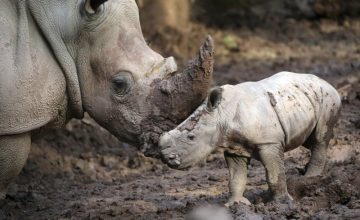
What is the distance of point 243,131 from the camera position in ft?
15.1

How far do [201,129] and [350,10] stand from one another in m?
9.06

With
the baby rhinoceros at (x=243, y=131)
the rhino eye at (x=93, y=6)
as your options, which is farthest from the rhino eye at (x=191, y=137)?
the rhino eye at (x=93, y=6)

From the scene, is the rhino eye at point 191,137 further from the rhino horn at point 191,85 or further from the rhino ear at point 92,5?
the rhino ear at point 92,5

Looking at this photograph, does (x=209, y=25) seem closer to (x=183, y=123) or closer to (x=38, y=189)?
(x=38, y=189)

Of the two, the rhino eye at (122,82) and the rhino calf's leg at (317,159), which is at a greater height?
the rhino eye at (122,82)

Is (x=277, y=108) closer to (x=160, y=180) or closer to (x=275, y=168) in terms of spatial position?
(x=275, y=168)

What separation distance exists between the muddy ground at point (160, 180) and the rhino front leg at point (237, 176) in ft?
0.46

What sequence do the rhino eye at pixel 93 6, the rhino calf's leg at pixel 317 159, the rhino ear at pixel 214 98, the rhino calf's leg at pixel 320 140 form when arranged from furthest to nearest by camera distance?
1. the rhino calf's leg at pixel 317 159
2. the rhino calf's leg at pixel 320 140
3. the rhino eye at pixel 93 6
4. the rhino ear at pixel 214 98

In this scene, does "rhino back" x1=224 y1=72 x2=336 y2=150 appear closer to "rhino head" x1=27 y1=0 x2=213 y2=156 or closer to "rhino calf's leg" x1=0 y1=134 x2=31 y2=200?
"rhino head" x1=27 y1=0 x2=213 y2=156

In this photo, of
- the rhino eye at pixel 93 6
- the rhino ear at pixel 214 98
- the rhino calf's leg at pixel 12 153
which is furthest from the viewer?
the rhino eye at pixel 93 6

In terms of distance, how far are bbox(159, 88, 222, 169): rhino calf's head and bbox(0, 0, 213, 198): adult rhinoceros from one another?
8 cm

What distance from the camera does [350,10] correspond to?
43.2 feet

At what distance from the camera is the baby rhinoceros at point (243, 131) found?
459 cm

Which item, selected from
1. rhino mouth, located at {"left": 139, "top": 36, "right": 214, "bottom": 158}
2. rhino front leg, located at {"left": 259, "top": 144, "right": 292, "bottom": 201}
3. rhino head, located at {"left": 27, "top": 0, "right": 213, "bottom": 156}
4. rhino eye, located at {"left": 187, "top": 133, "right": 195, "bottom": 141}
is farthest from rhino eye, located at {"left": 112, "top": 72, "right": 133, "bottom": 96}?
rhino front leg, located at {"left": 259, "top": 144, "right": 292, "bottom": 201}
